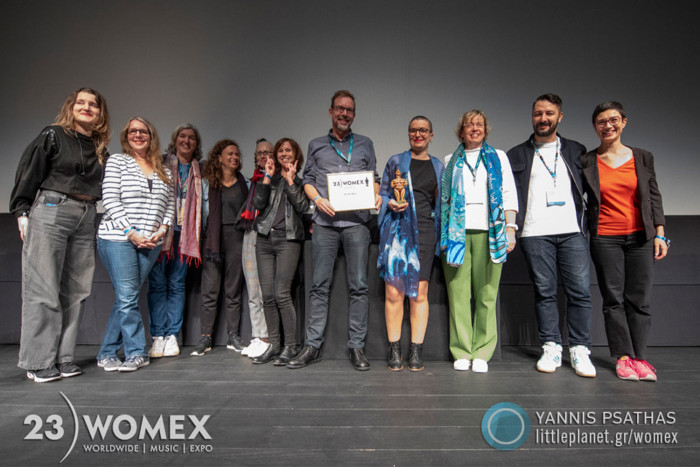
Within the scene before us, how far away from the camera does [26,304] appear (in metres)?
2.17

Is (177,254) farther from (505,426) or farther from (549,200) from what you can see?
(549,200)

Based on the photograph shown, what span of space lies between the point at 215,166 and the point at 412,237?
5.39 feet

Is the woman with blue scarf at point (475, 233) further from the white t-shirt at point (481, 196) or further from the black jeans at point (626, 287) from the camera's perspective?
the black jeans at point (626, 287)

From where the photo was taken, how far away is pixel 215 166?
115 inches

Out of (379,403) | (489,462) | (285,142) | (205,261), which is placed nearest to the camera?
(489,462)

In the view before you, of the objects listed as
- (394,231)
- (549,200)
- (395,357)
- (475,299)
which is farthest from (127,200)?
(549,200)

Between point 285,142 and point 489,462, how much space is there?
6.98 feet

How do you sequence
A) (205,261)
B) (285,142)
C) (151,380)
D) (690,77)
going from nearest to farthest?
1. (151,380)
2. (285,142)
3. (205,261)
4. (690,77)

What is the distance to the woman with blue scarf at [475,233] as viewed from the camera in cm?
226

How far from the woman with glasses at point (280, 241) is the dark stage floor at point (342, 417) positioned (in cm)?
27

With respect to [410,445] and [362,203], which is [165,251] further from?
[410,445]

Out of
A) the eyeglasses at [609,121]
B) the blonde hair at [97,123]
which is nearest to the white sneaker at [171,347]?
the blonde hair at [97,123]

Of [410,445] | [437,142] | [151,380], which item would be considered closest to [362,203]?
[410,445]

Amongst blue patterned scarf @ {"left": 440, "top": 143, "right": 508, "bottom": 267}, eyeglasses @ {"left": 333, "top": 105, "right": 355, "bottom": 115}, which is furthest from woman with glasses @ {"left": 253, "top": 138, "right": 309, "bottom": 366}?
blue patterned scarf @ {"left": 440, "top": 143, "right": 508, "bottom": 267}
